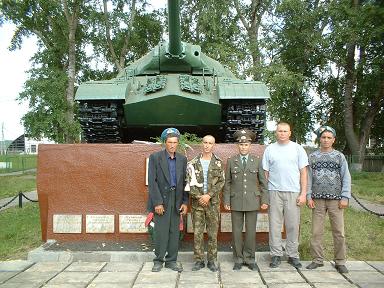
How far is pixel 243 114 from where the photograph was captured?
351 inches

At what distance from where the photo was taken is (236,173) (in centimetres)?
569

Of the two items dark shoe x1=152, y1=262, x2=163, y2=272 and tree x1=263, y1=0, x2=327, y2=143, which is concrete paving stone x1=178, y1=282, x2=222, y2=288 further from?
tree x1=263, y1=0, x2=327, y2=143

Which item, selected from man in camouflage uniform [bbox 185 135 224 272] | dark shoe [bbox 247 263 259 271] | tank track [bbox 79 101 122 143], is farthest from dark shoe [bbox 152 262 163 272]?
tank track [bbox 79 101 122 143]

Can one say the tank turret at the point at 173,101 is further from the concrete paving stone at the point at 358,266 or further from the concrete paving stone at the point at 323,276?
the concrete paving stone at the point at 323,276

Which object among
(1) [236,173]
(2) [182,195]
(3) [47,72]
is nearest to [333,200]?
(1) [236,173]

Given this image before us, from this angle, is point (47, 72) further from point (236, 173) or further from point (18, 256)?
point (236, 173)

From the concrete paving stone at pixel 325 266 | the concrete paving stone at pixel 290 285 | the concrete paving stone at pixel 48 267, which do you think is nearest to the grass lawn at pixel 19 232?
the concrete paving stone at pixel 48 267

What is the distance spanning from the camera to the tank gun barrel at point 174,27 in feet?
24.8

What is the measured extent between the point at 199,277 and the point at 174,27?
453 cm

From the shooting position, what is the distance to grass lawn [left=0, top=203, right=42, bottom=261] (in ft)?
22.3

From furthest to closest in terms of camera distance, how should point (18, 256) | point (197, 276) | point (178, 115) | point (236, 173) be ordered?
1. point (178, 115)
2. point (18, 256)
3. point (236, 173)
4. point (197, 276)

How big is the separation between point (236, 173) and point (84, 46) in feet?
68.3

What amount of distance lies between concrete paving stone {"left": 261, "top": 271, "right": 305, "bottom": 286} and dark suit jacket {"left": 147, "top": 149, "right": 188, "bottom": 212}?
1.20 m

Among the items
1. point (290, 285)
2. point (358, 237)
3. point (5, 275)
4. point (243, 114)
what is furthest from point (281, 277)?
point (243, 114)
